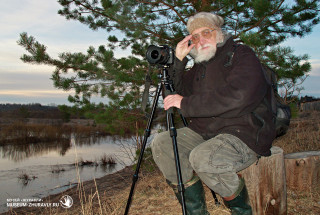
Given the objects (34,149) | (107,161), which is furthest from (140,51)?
(34,149)

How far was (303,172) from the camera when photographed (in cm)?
304

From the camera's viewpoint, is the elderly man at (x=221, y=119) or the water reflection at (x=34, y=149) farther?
the water reflection at (x=34, y=149)

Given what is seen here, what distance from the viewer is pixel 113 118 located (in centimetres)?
474

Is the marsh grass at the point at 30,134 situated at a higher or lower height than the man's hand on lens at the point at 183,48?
lower

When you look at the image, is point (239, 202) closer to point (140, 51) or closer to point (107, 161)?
point (140, 51)

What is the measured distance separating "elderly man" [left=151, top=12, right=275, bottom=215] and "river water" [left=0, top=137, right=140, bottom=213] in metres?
3.12

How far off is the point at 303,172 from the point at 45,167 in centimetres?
1107

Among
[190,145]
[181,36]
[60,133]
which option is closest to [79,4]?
[181,36]

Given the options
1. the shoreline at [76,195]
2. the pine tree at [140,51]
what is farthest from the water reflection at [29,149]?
the pine tree at [140,51]

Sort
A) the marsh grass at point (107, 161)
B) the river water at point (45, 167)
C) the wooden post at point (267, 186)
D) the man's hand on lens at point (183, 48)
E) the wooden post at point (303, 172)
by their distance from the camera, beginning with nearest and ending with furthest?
the man's hand on lens at point (183, 48), the wooden post at point (267, 186), the wooden post at point (303, 172), the river water at point (45, 167), the marsh grass at point (107, 161)

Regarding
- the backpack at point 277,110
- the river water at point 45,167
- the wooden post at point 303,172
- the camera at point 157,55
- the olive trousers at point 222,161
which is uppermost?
the camera at point 157,55

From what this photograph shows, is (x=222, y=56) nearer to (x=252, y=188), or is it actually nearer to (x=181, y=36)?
(x=252, y=188)

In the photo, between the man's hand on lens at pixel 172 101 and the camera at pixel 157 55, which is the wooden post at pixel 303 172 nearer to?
the man's hand on lens at pixel 172 101

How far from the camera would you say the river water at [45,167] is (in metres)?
7.72
